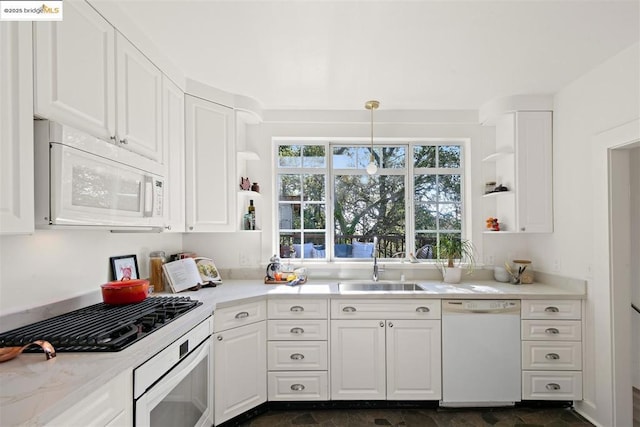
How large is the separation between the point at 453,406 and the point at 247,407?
1.54m

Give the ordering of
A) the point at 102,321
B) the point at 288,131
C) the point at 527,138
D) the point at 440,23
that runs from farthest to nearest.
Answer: the point at 288,131 → the point at 527,138 → the point at 440,23 → the point at 102,321

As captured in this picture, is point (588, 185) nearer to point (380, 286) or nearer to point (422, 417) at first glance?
point (380, 286)

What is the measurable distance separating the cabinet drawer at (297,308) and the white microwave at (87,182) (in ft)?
3.54

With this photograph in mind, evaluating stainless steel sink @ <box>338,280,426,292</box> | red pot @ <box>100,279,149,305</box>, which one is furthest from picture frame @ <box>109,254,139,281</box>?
stainless steel sink @ <box>338,280,426,292</box>

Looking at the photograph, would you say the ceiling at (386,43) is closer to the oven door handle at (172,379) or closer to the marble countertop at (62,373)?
the marble countertop at (62,373)

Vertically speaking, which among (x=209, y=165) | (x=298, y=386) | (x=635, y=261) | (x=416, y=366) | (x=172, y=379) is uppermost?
(x=209, y=165)

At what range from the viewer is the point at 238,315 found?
7.04ft

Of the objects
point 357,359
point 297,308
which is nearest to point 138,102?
point 297,308

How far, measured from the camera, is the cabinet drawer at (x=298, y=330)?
2.32m

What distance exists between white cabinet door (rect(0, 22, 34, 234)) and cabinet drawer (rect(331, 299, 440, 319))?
1.88 meters

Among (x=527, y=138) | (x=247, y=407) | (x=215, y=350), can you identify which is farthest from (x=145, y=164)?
(x=527, y=138)

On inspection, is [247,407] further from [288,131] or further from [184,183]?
[288,131]

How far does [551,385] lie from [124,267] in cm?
319

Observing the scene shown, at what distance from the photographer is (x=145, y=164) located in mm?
1719
